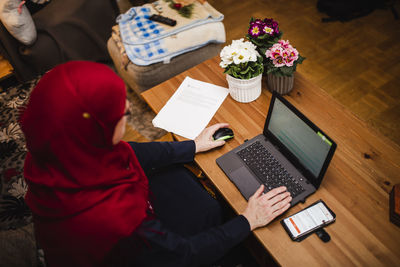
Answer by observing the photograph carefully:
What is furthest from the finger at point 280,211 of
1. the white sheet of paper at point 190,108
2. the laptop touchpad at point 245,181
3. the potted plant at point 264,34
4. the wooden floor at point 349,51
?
the wooden floor at point 349,51

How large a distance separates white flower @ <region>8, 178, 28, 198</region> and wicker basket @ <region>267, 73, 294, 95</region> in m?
1.25

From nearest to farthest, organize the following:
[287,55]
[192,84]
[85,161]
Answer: [85,161], [287,55], [192,84]

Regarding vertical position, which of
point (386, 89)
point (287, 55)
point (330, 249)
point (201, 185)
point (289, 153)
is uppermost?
point (287, 55)

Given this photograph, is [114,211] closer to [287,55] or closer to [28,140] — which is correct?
[28,140]

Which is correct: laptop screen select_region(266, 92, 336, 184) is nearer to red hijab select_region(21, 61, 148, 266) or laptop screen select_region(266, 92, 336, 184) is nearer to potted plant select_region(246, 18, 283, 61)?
potted plant select_region(246, 18, 283, 61)

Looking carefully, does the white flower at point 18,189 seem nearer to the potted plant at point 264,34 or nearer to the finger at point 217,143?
the finger at point 217,143

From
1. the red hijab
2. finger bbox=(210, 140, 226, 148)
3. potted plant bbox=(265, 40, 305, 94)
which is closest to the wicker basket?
potted plant bbox=(265, 40, 305, 94)

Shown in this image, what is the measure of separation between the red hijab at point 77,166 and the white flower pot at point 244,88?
22.3 inches

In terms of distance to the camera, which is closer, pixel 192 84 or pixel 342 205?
pixel 342 205

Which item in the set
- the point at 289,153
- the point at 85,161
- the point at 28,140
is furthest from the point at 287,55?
A: the point at 28,140

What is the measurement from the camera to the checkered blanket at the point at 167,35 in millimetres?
2002

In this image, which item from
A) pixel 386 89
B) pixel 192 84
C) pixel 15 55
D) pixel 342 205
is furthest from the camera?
pixel 15 55

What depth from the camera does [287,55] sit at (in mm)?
1151

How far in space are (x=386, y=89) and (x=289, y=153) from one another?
1.52 meters
